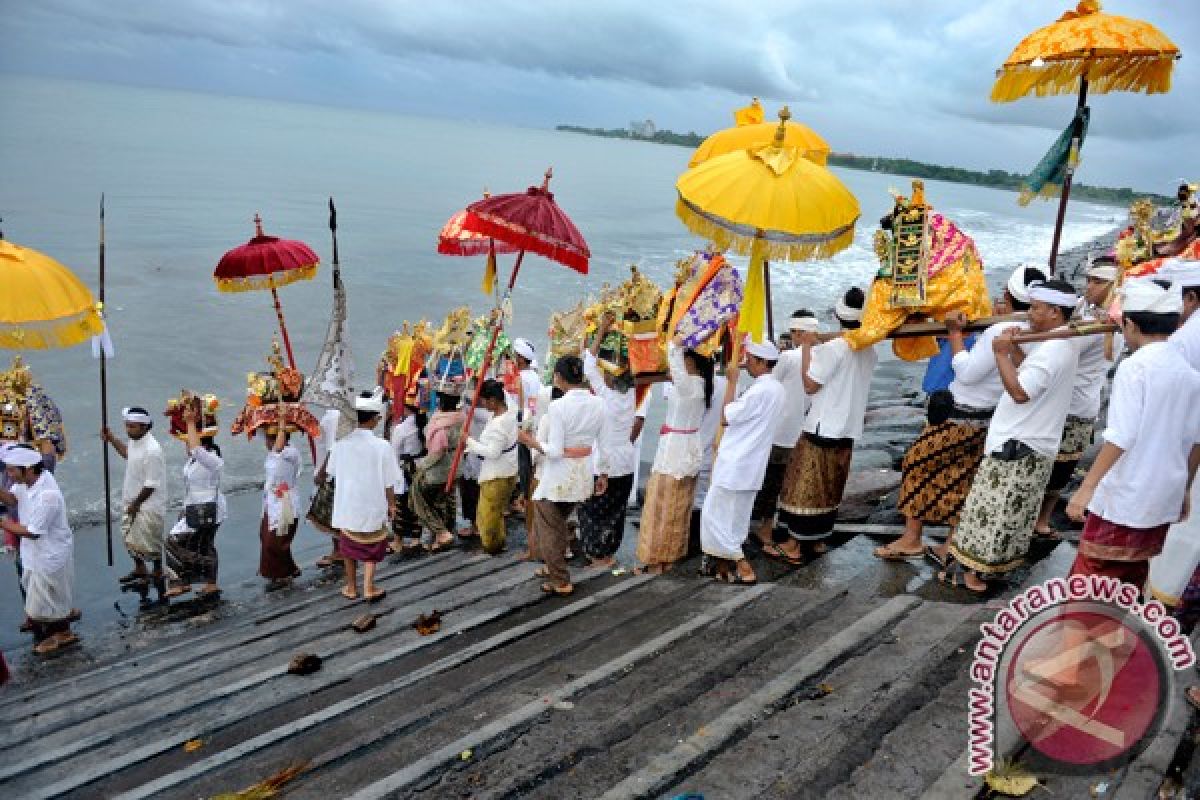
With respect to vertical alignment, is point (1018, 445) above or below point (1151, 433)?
below

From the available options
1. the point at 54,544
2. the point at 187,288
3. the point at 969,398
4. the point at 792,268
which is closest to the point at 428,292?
the point at 187,288

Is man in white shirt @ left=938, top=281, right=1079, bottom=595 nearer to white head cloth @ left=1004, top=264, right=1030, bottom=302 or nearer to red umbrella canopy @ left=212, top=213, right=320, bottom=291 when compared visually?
white head cloth @ left=1004, top=264, right=1030, bottom=302

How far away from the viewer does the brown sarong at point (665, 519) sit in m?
6.46

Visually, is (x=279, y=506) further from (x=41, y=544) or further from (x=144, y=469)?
(x=41, y=544)

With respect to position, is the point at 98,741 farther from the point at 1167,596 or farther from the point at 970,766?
the point at 1167,596

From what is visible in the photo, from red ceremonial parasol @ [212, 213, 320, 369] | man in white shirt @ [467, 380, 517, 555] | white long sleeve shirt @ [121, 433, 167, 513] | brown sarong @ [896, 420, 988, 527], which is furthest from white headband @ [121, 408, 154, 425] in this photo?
brown sarong @ [896, 420, 988, 527]

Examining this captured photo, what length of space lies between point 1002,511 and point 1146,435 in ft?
5.48

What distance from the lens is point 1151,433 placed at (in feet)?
12.2

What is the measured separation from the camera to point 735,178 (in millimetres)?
5562

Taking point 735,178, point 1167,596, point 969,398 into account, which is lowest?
point 1167,596

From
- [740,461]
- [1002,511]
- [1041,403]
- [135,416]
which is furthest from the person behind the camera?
[135,416]

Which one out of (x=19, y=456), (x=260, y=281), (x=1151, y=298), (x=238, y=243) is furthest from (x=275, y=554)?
(x=238, y=243)

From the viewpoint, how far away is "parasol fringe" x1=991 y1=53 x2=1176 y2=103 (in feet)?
19.1

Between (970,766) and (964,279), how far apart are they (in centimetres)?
325
